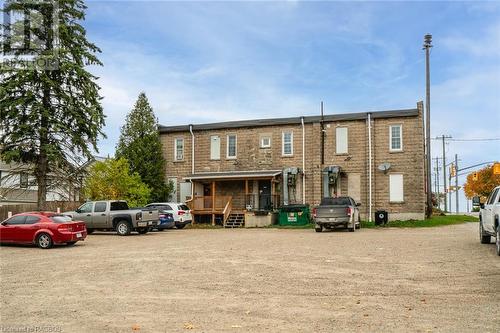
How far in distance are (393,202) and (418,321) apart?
27.8 m

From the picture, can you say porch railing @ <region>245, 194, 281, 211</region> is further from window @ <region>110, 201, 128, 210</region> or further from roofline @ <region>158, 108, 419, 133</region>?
window @ <region>110, 201, 128, 210</region>

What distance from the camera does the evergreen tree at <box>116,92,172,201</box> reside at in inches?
1457

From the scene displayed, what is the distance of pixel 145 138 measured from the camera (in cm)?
3744

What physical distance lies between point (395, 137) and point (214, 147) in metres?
13.5

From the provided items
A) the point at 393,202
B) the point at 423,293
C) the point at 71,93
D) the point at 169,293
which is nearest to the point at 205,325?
the point at 169,293

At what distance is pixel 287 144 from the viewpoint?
37.2 meters

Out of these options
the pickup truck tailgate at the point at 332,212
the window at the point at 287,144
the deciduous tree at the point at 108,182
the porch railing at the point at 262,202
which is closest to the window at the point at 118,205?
the deciduous tree at the point at 108,182

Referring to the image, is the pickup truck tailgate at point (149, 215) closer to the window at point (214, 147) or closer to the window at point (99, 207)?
the window at point (99, 207)

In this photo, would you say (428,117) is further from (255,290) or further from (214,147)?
(255,290)

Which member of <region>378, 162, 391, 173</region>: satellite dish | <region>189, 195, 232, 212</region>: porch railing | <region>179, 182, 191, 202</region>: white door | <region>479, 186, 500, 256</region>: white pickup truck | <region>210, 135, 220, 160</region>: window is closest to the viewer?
<region>479, 186, 500, 256</region>: white pickup truck

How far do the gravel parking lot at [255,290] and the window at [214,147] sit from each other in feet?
74.4

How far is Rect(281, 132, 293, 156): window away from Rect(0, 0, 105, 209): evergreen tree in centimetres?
1332

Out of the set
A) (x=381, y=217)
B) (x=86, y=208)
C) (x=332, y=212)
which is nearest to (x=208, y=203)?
(x=86, y=208)

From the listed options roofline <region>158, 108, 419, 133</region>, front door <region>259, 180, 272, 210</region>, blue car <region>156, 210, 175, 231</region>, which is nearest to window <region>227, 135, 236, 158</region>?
roofline <region>158, 108, 419, 133</region>
